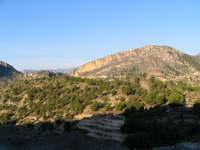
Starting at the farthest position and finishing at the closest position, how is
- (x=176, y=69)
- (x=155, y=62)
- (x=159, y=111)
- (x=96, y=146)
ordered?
(x=155, y=62), (x=176, y=69), (x=159, y=111), (x=96, y=146)

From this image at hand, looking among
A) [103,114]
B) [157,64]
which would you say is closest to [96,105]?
[103,114]

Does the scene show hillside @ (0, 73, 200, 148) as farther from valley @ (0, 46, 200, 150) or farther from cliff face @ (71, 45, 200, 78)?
cliff face @ (71, 45, 200, 78)

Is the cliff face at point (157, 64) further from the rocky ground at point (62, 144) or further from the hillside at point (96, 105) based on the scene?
the rocky ground at point (62, 144)

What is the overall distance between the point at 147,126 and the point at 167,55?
105481mm

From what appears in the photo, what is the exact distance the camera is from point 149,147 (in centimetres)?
1131

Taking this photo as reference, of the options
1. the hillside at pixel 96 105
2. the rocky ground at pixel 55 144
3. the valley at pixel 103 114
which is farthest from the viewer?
the hillside at pixel 96 105

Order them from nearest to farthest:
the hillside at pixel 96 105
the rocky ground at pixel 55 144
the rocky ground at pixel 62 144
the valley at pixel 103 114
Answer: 1. the rocky ground at pixel 62 144
2. the rocky ground at pixel 55 144
3. the valley at pixel 103 114
4. the hillside at pixel 96 105

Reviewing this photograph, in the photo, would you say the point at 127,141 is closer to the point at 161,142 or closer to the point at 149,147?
the point at 149,147

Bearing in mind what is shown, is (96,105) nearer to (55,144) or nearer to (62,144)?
(55,144)

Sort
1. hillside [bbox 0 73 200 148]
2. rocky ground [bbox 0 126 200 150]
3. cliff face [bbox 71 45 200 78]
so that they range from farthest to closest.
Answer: cliff face [bbox 71 45 200 78]
hillside [bbox 0 73 200 148]
rocky ground [bbox 0 126 200 150]

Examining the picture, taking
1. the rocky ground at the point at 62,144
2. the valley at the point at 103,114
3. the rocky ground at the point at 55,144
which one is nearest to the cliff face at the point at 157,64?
the valley at the point at 103,114

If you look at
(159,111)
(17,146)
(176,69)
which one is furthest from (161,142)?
(176,69)

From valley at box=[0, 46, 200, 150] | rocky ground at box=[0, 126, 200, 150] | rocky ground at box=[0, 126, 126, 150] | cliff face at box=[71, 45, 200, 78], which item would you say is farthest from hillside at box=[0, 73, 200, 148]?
cliff face at box=[71, 45, 200, 78]

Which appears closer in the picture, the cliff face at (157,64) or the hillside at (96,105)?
the hillside at (96,105)
